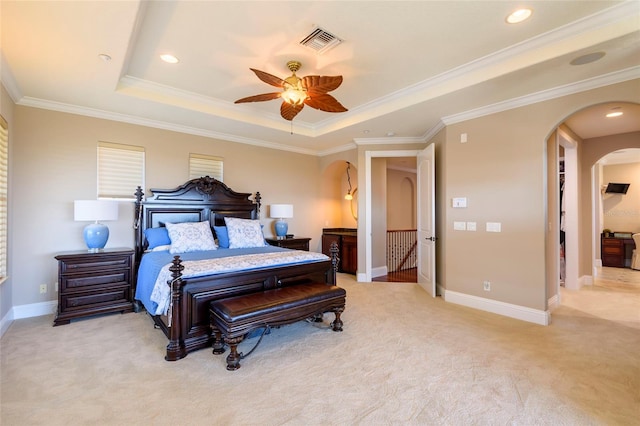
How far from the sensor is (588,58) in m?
2.58

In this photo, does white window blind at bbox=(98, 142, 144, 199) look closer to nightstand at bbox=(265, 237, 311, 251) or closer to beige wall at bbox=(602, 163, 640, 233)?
nightstand at bbox=(265, 237, 311, 251)

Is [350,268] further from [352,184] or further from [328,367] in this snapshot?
[328,367]

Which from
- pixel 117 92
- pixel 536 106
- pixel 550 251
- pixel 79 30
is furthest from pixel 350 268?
pixel 79 30

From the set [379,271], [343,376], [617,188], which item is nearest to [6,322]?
[343,376]

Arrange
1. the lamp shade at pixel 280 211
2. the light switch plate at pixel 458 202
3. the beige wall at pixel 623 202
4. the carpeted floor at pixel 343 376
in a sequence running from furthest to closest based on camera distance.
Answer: the beige wall at pixel 623 202 → the lamp shade at pixel 280 211 → the light switch plate at pixel 458 202 → the carpeted floor at pixel 343 376

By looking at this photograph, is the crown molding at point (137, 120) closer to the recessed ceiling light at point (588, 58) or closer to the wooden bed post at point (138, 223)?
the wooden bed post at point (138, 223)

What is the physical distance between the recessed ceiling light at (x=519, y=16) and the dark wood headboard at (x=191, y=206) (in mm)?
4334

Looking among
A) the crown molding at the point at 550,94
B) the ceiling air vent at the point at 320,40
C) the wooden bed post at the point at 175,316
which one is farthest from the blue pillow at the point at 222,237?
the crown molding at the point at 550,94

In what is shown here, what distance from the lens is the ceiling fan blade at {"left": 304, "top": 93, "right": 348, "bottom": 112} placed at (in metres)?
2.97

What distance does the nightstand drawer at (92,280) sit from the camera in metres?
3.40

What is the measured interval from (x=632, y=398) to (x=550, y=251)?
214 cm

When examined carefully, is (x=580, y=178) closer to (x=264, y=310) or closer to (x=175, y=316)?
(x=264, y=310)

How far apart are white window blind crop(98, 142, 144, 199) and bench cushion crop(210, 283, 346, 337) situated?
2688 millimetres

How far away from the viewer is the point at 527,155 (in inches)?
138
